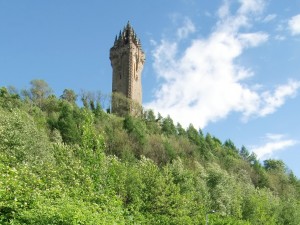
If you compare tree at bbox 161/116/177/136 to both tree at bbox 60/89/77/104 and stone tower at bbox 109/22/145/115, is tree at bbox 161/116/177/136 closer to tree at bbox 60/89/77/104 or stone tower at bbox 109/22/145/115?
stone tower at bbox 109/22/145/115

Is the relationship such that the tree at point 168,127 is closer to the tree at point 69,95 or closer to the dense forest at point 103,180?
the dense forest at point 103,180

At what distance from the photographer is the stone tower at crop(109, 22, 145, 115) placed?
11027cm

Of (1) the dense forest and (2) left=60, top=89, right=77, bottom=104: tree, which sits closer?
(1) the dense forest

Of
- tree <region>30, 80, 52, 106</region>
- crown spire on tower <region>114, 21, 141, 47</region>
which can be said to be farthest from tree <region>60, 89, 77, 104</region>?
crown spire on tower <region>114, 21, 141, 47</region>

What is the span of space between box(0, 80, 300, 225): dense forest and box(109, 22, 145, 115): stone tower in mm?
10427

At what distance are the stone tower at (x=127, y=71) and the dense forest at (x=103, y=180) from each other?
10427mm

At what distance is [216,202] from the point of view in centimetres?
6047

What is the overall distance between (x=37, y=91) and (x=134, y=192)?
64.6m

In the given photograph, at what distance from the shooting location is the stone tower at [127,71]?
110269mm

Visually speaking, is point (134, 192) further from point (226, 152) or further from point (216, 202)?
point (226, 152)

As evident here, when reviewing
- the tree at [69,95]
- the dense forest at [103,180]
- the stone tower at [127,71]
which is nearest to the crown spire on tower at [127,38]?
the stone tower at [127,71]

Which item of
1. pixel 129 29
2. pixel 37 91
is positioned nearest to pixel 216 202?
pixel 37 91

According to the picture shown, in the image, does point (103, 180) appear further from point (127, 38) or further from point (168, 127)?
point (127, 38)

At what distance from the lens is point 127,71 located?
116438 millimetres
